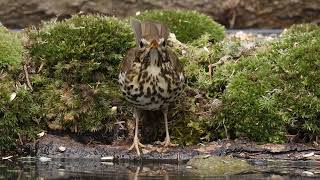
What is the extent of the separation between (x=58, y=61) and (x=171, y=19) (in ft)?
6.53

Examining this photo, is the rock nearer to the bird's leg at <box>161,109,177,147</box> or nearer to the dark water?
the dark water

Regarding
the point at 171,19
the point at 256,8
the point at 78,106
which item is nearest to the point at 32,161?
the point at 78,106

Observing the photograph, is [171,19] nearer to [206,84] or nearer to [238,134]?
[206,84]

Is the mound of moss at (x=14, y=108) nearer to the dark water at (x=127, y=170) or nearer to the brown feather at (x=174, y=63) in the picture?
the dark water at (x=127, y=170)

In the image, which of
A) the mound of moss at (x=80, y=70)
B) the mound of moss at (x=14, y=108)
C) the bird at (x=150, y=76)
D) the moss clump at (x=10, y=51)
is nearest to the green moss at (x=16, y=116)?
the mound of moss at (x=14, y=108)

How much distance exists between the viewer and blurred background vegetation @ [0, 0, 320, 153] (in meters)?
7.49

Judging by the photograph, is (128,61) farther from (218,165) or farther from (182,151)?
(218,165)

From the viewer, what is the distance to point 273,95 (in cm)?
764

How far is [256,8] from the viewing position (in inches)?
520

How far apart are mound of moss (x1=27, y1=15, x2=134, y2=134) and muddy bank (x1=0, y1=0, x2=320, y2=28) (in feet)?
13.7

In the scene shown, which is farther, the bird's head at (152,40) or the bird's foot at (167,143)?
the bird's foot at (167,143)

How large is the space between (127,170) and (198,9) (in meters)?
6.47

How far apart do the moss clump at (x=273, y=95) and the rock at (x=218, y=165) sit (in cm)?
59

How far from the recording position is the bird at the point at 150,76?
7.02 metres
